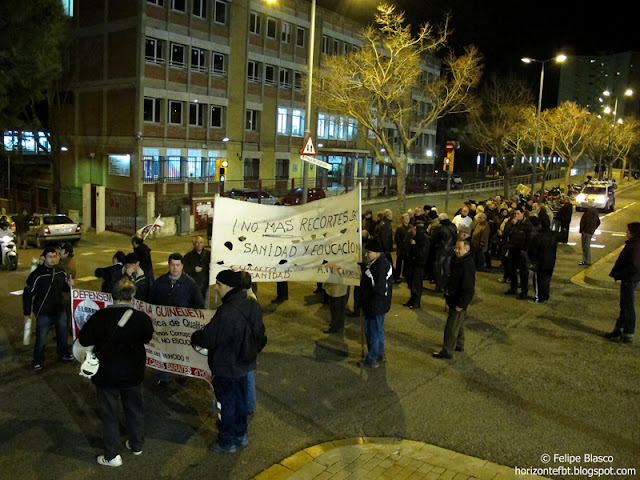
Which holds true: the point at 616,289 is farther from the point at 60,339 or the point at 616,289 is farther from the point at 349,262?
the point at 60,339

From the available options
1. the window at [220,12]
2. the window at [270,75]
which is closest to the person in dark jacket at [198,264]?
the window at [220,12]

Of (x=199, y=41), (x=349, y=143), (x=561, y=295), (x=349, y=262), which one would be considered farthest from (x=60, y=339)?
(x=349, y=143)

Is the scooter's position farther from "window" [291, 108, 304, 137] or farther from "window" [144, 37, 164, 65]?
"window" [291, 108, 304, 137]

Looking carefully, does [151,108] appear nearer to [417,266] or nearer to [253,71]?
[253,71]

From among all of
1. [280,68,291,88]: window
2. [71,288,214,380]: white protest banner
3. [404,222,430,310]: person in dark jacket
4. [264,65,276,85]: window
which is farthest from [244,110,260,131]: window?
[71,288,214,380]: white protest banner

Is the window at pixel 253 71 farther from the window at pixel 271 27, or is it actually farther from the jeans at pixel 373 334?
the jeans at pixel 373 334

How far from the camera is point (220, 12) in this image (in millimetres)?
36500

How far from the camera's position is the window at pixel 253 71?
39125 mm

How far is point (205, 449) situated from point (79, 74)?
36.2 m

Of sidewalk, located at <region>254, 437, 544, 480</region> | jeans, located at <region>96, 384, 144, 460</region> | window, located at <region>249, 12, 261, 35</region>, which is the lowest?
sidewalk, located at <region>254, 437, 544, 480</region>

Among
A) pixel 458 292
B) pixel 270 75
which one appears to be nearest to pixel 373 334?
pixel 458 292

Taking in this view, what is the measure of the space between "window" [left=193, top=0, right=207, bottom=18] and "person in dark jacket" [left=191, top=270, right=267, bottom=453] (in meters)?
32.9

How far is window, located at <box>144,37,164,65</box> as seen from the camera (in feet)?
107

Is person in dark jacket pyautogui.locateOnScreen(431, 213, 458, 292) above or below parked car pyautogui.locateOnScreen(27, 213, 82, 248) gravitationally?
above
